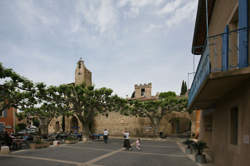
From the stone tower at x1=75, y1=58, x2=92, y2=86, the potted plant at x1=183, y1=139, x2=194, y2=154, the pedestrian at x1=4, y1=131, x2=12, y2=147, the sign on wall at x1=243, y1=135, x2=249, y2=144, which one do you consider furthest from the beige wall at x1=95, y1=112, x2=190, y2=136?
the sign on wall at x1=243, y1=135, x2=249, y2=144

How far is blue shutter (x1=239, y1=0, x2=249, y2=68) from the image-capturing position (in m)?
3.83

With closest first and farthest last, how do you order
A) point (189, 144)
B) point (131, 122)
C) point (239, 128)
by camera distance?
point (239, 128) < point (189, 144) < point (131, 122)

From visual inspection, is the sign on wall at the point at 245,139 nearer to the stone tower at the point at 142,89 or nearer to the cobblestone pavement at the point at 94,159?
the cobblestone pavement at the point at 94,159

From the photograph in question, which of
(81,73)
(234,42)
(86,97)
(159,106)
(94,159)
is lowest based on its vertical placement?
(94,159)

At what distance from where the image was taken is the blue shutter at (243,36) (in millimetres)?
3828

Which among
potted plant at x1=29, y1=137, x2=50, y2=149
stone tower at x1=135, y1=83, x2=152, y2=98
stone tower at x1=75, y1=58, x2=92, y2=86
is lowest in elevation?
potted plant at x1=29, y1=137, x2=50, y2=149

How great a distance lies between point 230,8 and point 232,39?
999mm

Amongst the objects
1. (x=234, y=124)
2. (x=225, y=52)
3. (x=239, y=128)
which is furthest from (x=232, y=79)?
(x=234, y=124)

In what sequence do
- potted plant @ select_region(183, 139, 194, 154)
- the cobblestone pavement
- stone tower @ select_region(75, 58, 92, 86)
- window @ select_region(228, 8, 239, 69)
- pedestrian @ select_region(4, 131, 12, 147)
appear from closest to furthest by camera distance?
window @ select_region(228, 8, 239, 69)
the cobblestone pavement
potted plant @ select_region(183, 139, 194, 154)
pedestrian @ select_region(4, 131, 12, 147)
stone tower @ select_region(75, 58, 92, 86)

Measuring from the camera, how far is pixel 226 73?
135 inches

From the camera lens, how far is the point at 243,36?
13.1ft

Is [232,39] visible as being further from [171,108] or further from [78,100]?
[171,108]

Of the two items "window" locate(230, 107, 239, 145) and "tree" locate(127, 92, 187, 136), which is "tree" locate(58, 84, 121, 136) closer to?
"tree" locate(127, 92, 187, 136)

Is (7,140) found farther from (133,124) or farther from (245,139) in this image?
(133,124)
